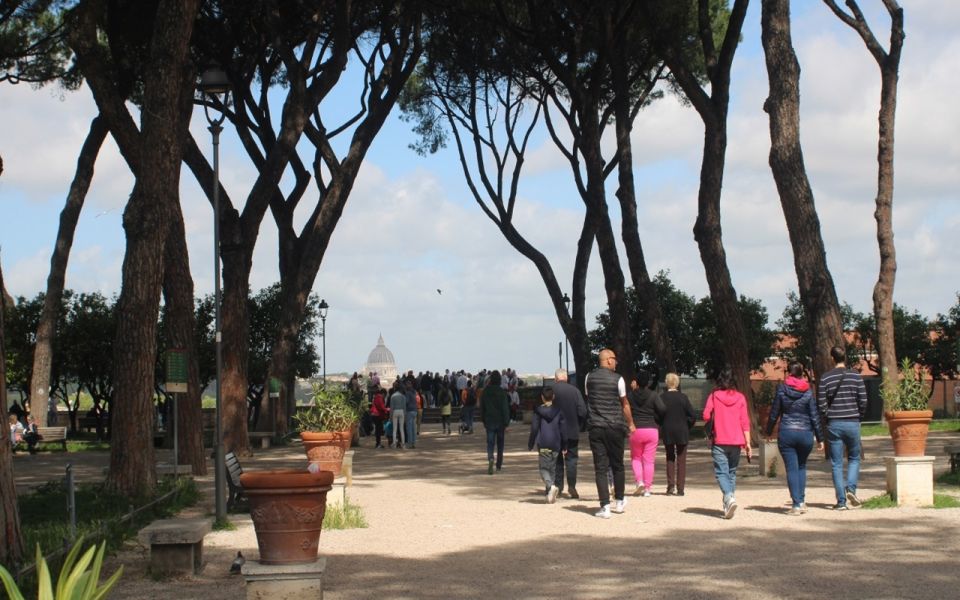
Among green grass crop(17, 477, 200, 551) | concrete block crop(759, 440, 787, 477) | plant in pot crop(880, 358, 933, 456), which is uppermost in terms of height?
plant in pot crop(880, 358, 933, 456)

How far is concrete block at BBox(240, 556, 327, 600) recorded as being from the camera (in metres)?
7.12

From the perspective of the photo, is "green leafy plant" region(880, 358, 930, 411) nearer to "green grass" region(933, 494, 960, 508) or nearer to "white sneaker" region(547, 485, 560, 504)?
"green grass" region(933, 494, 960, 508)

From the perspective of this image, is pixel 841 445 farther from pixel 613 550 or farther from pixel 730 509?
pixel 613 550

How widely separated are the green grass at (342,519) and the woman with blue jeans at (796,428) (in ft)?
13.4

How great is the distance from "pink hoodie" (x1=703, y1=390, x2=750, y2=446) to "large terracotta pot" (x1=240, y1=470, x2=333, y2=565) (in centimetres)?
666

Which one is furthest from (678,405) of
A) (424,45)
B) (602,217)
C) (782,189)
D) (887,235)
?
(424,45)

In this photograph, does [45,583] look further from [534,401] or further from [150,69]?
[534,401]

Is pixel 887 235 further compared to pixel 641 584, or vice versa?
pixel 887 235

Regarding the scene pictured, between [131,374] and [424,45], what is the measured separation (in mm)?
17211

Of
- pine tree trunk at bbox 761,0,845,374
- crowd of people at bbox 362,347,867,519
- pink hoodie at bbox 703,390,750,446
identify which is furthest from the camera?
pine tree trunk at bbox 761,0,845,374

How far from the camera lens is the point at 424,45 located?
30.8 m

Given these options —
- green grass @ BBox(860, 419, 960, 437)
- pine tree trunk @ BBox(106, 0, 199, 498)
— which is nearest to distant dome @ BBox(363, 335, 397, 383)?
green grass @ BBox(860, 419, 960, 437)

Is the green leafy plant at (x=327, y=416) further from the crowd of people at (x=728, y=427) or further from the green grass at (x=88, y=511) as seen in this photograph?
the crowd of people at (x=728, y=427)

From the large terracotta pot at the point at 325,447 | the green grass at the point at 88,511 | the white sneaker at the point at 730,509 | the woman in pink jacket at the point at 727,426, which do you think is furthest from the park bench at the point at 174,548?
the woman in pink jacket at the point at 727,426
